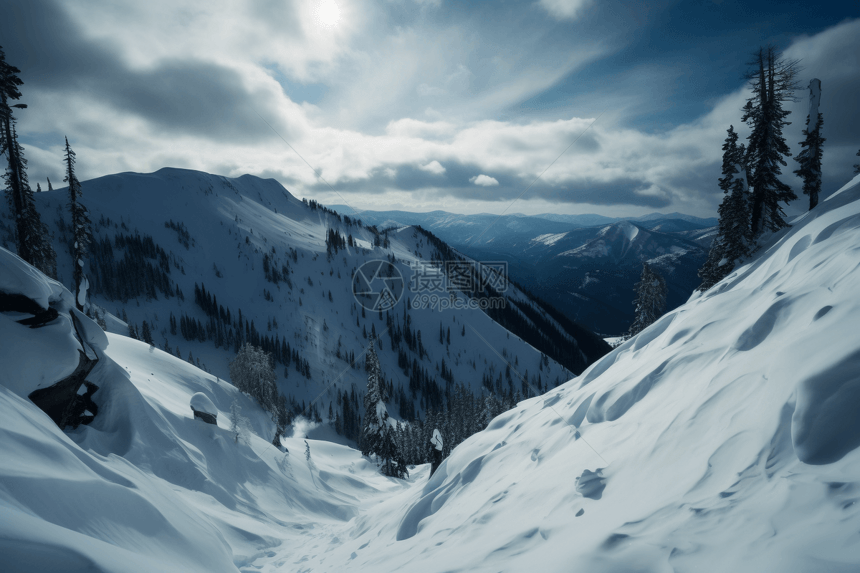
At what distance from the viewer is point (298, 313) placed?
447 ft

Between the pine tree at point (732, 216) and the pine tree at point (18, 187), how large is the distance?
40959 mm

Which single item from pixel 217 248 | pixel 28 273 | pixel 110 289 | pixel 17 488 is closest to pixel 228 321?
pixel 110 289

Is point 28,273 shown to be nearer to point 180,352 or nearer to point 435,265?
A: point 180,352

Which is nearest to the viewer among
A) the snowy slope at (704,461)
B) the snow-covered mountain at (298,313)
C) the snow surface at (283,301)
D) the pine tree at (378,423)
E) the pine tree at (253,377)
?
the snowy slope at (704,461)

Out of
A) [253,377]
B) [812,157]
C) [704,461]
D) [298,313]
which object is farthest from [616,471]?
[298,313]

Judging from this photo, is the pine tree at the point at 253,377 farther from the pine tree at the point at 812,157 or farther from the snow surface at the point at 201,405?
the pine tree at the point at 812,157

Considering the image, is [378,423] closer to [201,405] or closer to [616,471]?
[201,405]

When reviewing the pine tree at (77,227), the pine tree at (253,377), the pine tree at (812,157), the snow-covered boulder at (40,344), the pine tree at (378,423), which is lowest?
the pine tree at (378,423)

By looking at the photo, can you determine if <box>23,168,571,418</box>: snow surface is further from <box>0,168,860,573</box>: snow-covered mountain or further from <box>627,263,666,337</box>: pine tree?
<box>0,168,860,573</box>: snow-covered mountain

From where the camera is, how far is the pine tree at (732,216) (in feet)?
63.0

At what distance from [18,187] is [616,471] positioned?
33482 millimetres

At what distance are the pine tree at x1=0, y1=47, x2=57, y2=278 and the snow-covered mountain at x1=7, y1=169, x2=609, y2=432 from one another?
74825 mm

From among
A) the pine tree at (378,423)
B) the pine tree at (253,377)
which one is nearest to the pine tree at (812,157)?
the pine tree at (378,423)

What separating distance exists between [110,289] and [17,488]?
158 m
